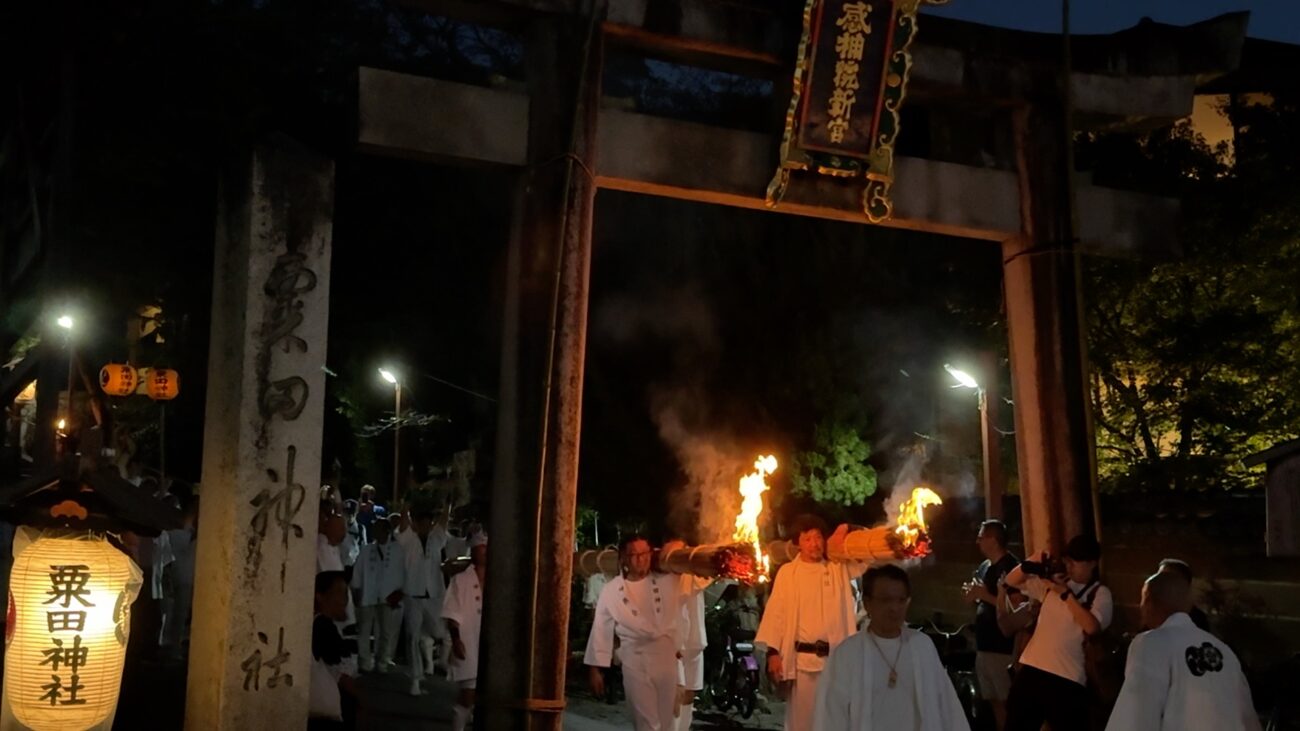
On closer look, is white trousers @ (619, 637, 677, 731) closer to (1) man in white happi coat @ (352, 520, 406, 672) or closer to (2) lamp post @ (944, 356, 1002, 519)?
(1) man in white happi coat @ (352, 520, 406, 672)

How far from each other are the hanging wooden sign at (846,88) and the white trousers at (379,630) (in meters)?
9.55

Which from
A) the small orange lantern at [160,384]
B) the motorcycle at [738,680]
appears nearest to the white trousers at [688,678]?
the motorcycle at [738,680]

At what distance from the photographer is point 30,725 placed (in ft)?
25.2

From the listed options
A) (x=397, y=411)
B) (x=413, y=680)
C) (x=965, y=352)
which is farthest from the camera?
(x=397, y=411)

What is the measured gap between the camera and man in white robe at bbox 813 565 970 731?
546 cm

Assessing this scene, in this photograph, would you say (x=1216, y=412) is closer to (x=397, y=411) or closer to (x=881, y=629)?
(x=881, y=629)

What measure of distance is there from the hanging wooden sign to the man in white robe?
16.9ft

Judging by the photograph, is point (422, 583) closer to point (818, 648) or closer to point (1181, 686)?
point (818, 648)

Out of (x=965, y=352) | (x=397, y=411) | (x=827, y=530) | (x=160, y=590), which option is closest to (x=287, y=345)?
(x=827, y=530)

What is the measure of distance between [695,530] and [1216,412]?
964cm

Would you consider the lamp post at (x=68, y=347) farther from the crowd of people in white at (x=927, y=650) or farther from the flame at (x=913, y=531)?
the flame at (x=913, y=531)

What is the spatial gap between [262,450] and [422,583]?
7768 mm

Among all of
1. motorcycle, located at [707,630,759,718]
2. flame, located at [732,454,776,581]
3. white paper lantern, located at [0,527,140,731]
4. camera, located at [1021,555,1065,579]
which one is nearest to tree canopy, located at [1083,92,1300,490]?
motorcycle, located at [707,630,759,718]

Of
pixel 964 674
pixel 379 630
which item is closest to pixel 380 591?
pixel 379 630
